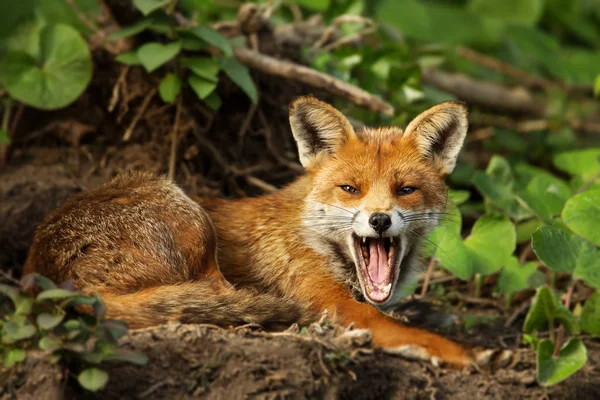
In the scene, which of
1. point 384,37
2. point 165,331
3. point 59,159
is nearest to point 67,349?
point 165,331

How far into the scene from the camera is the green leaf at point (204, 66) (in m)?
6.26

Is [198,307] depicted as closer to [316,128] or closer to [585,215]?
[316,128]

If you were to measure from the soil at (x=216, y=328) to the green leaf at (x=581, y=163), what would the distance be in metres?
1.94

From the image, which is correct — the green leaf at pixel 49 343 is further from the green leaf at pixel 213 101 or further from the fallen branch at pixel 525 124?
the fallen branch at pixel 525 124

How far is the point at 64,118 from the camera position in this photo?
22.5ft

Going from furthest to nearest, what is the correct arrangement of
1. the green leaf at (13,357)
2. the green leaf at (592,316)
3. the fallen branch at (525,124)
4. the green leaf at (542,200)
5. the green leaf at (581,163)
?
the fallen branch at (525,124) → the green leaf at (581,163) → the green leaf at (542,200) → the green leaf at (592,316) → the green leaf at (13,357)

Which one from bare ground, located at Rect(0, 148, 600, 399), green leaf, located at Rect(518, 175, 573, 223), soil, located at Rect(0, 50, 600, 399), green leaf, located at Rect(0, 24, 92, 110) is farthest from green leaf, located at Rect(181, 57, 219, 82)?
green leaf, located at Rect(518, 175, 573, 223)

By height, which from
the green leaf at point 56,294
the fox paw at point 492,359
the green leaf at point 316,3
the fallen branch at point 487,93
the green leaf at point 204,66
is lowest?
the fallen branch at point 487,93

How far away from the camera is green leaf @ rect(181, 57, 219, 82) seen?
6258 mm

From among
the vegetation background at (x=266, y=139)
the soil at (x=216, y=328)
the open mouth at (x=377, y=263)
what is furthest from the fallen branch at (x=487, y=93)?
the open mouth at (x=377, y=263)

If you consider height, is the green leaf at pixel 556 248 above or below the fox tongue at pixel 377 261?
below

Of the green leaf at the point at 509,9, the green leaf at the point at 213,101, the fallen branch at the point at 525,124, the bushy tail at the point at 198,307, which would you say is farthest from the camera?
the green leaf at the point at 509,9

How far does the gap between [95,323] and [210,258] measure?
1.35m

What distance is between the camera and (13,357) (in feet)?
12.5
